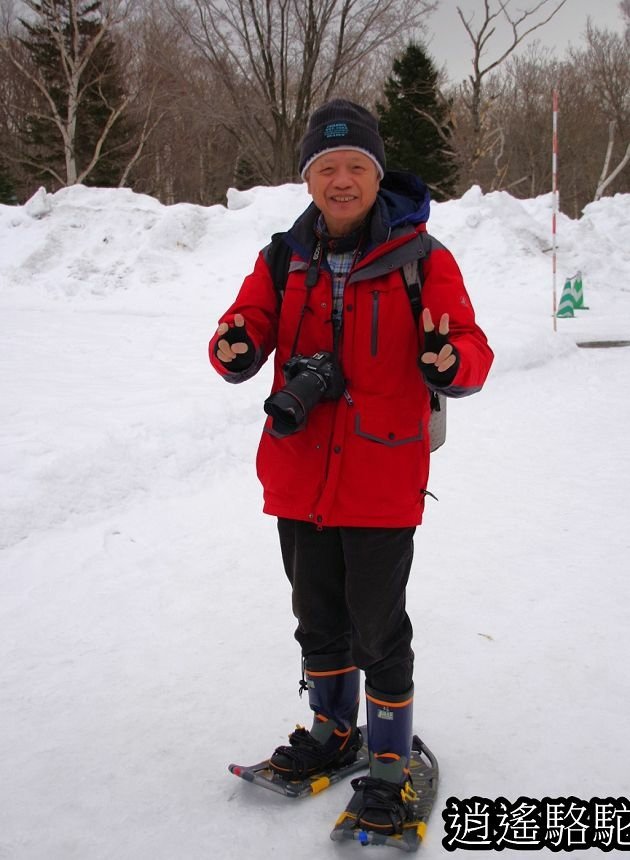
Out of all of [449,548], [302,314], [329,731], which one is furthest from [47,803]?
[449,548]

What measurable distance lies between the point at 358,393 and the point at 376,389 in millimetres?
51

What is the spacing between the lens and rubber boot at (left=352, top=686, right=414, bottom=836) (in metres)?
2.02

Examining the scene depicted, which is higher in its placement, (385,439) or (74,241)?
(74,241)

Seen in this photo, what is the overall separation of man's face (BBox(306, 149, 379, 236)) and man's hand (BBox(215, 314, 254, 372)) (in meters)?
0.42

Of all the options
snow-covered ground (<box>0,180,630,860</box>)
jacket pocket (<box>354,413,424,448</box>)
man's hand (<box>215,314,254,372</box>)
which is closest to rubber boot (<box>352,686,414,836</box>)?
snow-covered ground (<box>0,180,630,860</box>)

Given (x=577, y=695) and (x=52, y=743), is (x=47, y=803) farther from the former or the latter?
(x=577, y=695)

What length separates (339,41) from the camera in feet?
73.7

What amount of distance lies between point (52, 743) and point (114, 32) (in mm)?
27504

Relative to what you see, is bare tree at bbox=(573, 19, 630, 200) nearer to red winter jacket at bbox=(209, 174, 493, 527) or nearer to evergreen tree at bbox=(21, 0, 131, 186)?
evergreen tree at bbox=(21, 0, 131, 186)

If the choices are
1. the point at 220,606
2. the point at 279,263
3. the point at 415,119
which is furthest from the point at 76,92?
the point at 279,263

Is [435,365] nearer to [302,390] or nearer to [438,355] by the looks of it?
[438,355]

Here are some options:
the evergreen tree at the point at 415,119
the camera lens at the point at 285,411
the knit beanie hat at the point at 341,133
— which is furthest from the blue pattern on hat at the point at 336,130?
the evergreen tree at the point at 415,119

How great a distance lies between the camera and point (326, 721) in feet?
7.46

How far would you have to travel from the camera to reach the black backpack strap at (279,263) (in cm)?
218
